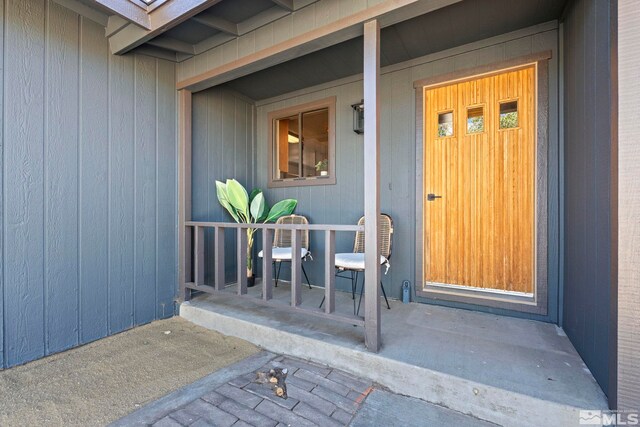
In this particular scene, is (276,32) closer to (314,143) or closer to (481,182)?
(314,143)

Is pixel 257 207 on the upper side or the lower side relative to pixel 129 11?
lower

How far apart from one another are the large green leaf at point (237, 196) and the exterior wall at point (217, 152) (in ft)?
1.40

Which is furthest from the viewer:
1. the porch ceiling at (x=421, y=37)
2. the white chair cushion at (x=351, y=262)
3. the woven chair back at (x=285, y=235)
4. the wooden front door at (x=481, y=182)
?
the woven chair back at (x=285, y=235)

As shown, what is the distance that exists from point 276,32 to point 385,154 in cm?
156

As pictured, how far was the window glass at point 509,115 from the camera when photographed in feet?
8.43

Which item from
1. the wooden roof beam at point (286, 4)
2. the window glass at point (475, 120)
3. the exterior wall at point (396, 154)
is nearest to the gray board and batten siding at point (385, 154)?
the exterior wall at point (396, 154)

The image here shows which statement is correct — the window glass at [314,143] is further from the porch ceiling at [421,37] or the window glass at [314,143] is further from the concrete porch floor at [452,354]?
the concrete porch floor at [452,354]

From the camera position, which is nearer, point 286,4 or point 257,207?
point 286,4

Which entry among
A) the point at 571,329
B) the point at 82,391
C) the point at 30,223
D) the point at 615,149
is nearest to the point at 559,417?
the point at 571,329

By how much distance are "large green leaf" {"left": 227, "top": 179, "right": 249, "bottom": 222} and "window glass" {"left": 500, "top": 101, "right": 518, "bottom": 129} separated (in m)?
2.56

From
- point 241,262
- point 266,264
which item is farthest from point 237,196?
point 266,264

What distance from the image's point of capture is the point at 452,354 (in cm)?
187

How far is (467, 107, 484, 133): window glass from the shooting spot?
2713mm

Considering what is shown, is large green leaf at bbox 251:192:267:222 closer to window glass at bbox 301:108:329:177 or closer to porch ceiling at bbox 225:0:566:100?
window glass at bbox 301:108:329:177
